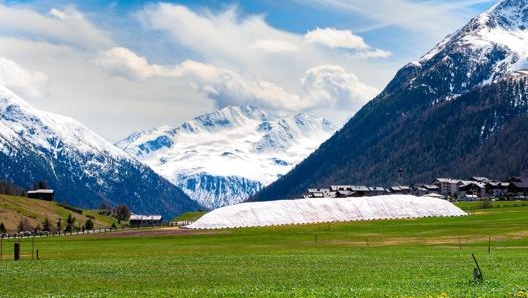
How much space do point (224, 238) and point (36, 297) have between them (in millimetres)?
92488

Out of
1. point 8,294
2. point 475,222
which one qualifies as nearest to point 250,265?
point 8,294

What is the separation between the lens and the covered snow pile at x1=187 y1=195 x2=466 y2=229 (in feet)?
606

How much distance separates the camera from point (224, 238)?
141125 millimetres

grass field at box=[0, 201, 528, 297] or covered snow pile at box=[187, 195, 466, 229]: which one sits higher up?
covered snow pile at box=[187, 195, 466, 229]

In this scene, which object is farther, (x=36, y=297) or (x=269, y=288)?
(x=269, y=288)

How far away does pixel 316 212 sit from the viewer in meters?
191

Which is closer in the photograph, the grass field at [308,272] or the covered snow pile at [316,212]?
the grass field at [308,272]

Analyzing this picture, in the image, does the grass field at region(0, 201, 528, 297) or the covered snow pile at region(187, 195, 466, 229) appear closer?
the grass field at region(0, 201, 528, 297)

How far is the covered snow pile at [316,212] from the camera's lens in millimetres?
184750

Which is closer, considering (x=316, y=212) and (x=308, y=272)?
(x=308, y=272)

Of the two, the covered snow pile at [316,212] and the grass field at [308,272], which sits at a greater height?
the covered snow pile at [316,212]

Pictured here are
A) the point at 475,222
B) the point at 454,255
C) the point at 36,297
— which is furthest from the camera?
the point at 475,222

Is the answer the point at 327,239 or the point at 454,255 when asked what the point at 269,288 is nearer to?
the point at 454,255

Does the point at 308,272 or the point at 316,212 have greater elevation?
the point at 316,212
